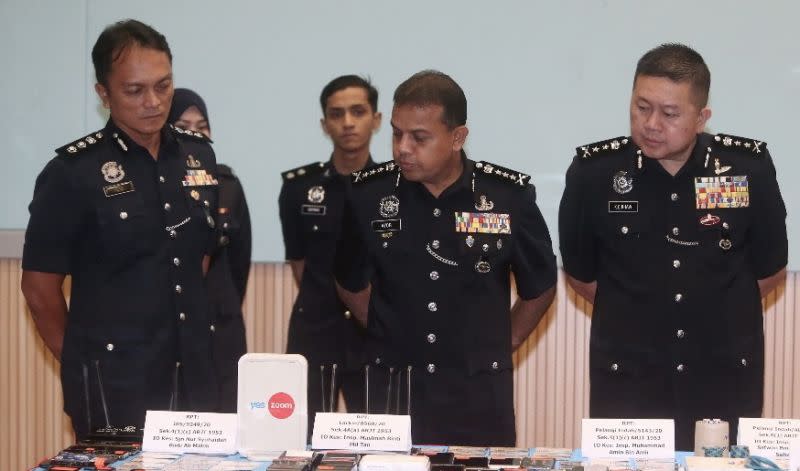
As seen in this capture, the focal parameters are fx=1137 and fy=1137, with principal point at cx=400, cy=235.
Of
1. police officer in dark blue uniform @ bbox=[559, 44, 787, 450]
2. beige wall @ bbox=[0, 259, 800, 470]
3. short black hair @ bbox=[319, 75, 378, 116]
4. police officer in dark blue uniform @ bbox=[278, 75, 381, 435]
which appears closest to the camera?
police officer in dark blue uniform @ bbox=[559, 44, 787, 450]

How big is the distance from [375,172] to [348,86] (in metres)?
1.34

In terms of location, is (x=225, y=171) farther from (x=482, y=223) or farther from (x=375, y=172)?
(x=482, y=223)

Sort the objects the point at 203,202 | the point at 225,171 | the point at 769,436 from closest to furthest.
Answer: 1. the point at 769,436
2. the point at 203,202
3. the point at 225,171

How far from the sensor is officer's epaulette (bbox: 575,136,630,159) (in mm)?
3611

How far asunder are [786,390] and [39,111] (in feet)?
11.8

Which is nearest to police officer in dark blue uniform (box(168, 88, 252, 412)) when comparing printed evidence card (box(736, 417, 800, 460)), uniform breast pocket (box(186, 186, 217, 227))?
uniform breast pocket (box(186, 186, 217, 227))

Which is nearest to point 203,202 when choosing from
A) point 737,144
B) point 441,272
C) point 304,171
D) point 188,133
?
point 188,133

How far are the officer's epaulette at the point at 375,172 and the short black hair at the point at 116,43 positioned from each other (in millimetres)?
716

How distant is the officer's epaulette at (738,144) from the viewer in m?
3.55

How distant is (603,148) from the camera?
363cm

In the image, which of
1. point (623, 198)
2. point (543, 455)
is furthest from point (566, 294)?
point (543, 455)

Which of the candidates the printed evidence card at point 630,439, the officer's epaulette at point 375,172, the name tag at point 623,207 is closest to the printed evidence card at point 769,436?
the printed evidence card at point 630,439

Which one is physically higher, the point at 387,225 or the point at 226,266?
the point at 387,225

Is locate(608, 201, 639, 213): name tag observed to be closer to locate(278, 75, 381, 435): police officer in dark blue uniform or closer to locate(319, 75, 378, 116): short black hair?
locate(278, 75, 381, 435): police officer in dark blue uniform
